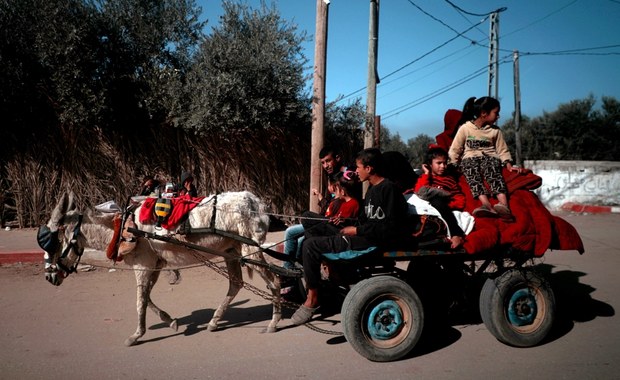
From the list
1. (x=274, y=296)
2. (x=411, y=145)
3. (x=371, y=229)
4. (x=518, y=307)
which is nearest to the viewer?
(x=371, y=229)

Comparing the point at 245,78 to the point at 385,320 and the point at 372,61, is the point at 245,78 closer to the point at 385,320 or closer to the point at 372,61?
the point at 372,61

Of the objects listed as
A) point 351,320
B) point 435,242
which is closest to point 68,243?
point 351,320

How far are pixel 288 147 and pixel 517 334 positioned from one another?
22.0 feet

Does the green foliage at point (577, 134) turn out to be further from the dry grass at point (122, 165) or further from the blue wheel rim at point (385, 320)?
the blue wheel rim at point (385, 320)

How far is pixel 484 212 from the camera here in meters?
4.10

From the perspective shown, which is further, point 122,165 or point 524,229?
point 122,165

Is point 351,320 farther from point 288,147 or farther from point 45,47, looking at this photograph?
point 45,47

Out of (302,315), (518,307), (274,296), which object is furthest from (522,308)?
(274,296)

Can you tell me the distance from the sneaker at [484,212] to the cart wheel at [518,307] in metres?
0.58

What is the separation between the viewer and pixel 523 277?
3.99m

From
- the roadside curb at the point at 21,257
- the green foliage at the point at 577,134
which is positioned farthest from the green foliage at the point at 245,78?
the green foliage at the point at 577,134

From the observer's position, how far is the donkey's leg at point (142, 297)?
4.13 metres

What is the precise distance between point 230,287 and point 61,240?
6.08 ft

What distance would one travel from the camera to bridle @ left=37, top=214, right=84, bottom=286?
400cm
